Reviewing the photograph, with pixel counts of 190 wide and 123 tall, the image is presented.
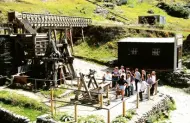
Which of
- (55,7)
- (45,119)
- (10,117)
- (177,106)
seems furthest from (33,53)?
(55,7)

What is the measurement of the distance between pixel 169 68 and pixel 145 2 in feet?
143

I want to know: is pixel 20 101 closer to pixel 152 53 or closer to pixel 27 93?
pixel 27 93

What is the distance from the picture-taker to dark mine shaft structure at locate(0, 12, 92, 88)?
27016mm

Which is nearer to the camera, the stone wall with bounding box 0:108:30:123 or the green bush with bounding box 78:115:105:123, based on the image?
the green bush with bounding box 78:115:105:123

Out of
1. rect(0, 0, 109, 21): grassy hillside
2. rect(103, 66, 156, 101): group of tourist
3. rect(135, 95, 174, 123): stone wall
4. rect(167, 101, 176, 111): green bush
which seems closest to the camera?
rect(135, 95, 174, 123): stone wall

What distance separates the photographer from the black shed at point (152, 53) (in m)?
30.9

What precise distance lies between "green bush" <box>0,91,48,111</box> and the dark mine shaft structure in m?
3.30

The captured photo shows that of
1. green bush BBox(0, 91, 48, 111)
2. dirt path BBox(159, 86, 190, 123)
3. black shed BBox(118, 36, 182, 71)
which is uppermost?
black shed BBox(118, 36, 182, 71)

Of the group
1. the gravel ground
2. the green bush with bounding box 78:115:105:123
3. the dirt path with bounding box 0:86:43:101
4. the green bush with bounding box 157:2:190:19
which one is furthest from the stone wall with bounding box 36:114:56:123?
the green bush with bounding box 157:2:190:19

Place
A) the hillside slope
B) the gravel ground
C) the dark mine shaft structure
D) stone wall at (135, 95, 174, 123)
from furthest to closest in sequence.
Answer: the hillside slope, the dark mine shaft structure, the gravel ground, stone wall at (135, 95, 174, 123)

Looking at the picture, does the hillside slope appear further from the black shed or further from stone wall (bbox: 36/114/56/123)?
stone wall (bbox: 36/114/56/123)

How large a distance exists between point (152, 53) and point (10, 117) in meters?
16.1

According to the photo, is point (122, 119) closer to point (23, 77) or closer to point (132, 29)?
point (23, 77)

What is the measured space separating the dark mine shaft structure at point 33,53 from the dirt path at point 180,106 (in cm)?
858
